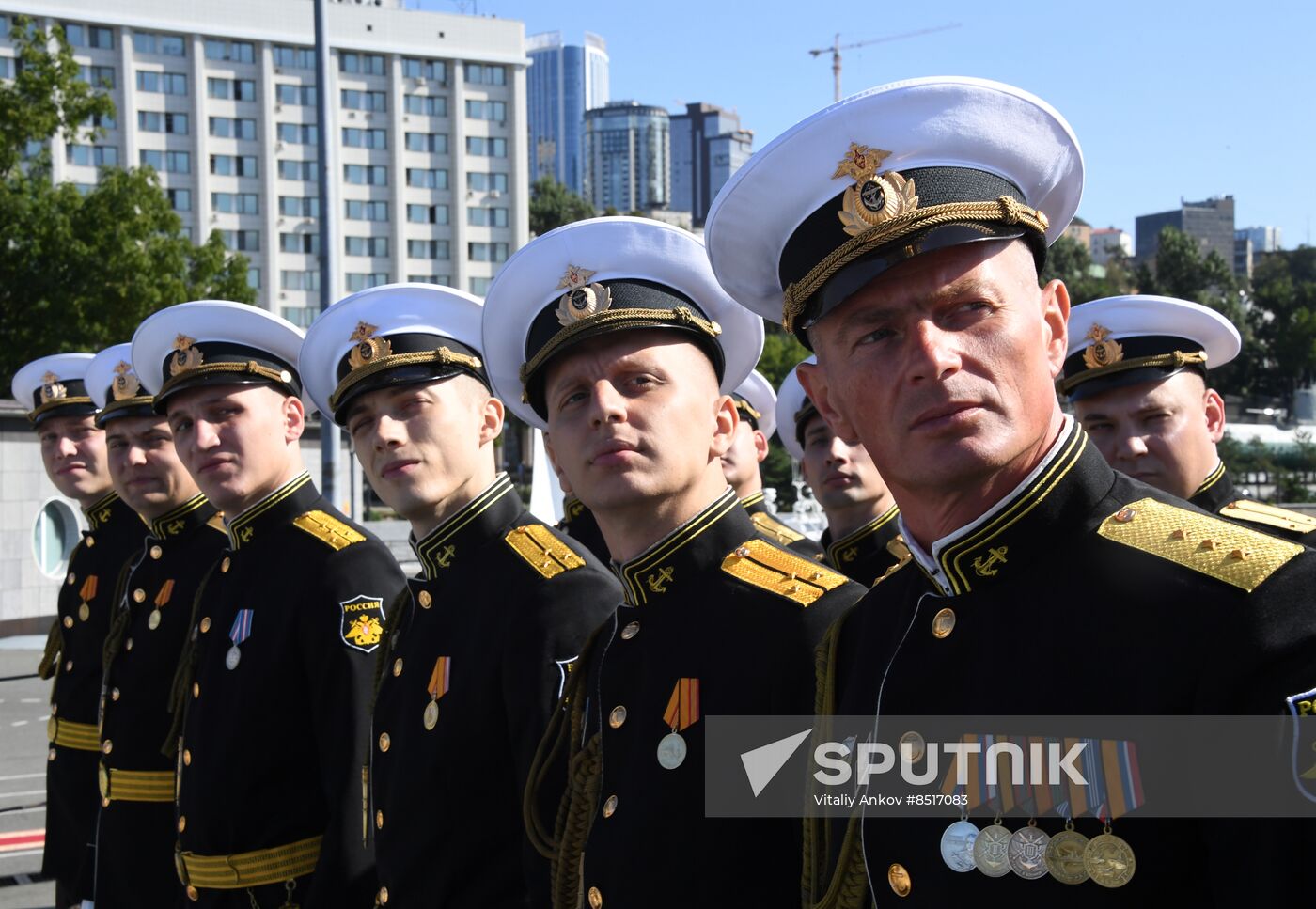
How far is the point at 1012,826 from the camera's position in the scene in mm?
1911

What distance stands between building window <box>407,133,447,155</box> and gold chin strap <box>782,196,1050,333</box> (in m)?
74.9

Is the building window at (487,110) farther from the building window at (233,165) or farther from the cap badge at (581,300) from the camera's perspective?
the cap badge at (581,300)

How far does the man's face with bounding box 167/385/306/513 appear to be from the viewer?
4730 mm

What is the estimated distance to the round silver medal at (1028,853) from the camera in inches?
72.8

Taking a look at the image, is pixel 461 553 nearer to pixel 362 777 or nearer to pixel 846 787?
pixel 362 777

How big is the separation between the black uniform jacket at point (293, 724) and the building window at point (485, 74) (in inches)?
2913

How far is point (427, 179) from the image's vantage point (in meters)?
74.6

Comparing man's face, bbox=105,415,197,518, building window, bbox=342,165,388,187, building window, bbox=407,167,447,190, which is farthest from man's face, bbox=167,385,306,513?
building window, bbox=407,167,447,190

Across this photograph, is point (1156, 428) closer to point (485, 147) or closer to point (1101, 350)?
point (1101, 350)

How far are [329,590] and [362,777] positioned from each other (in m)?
0.67

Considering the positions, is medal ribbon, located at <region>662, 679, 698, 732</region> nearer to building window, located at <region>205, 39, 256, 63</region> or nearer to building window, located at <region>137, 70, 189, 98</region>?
building window, located at <region>137, 70, 189, 98</region>

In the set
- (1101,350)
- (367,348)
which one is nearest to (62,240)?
(367,348)

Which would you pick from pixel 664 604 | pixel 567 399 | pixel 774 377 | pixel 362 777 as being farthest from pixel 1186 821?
pixel 774 377

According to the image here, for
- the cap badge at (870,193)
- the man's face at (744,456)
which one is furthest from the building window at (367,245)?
the cap badge at (870,193)
